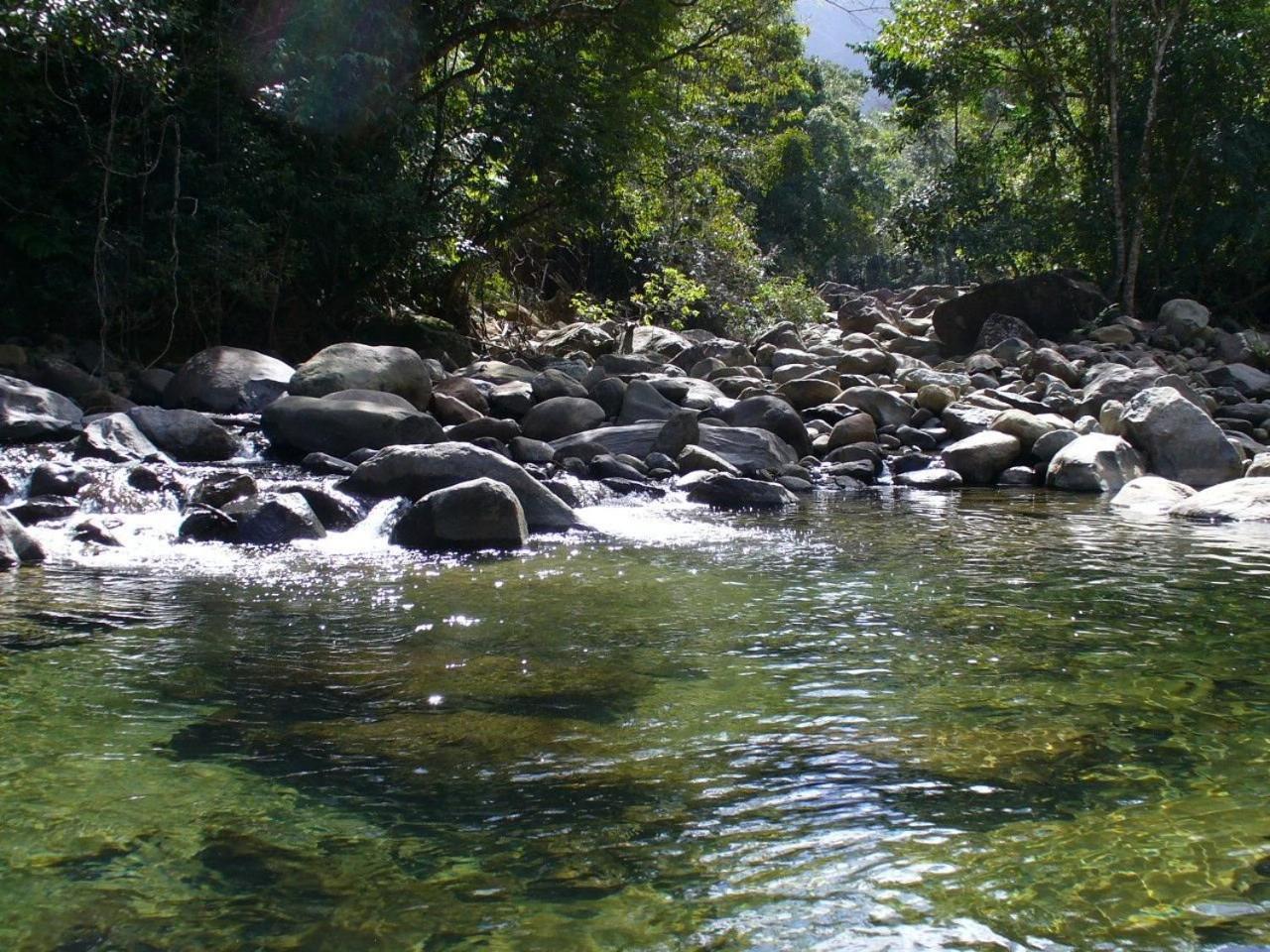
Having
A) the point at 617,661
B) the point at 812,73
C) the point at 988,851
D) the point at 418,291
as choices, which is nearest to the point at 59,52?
the point at 418,291

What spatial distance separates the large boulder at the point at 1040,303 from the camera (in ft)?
60.1

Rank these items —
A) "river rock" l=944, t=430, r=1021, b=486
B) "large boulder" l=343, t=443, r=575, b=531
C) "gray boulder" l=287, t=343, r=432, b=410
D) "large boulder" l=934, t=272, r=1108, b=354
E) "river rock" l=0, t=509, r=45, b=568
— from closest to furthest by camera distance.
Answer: "river rock" l=0, t=509, r=45, b=568
"large boulder" l=343, t=443, r=575, b=531
"gray boulder" l=287, t=343, r=432, b=410
"river rock" l=944, t=430, r=1021, b=486
"large boulder" l=934, t=272, r=1108, b=354

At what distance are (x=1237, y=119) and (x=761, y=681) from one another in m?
17.7

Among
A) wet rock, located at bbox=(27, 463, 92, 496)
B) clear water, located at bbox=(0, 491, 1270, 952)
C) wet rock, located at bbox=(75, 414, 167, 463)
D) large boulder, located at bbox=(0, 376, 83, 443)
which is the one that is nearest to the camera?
clear water, located at bbox=(0, 491, 1270, 952)

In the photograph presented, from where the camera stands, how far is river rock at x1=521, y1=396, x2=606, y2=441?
34.9ft

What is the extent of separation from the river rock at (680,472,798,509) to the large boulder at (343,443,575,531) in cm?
163

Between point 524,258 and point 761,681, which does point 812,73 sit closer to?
point 524,258

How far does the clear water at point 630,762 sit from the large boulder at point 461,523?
959 mm

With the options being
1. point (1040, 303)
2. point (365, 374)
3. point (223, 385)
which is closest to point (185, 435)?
point (223, 385)

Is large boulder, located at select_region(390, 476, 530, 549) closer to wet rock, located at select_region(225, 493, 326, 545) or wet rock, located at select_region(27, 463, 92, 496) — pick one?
wet rock, located at select_region(225, 493, 326, 545)

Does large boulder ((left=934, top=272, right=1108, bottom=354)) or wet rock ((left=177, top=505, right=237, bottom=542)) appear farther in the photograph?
large boulder ((left=934, top=272, right=1108, bottom=354))

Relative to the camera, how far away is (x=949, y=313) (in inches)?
752

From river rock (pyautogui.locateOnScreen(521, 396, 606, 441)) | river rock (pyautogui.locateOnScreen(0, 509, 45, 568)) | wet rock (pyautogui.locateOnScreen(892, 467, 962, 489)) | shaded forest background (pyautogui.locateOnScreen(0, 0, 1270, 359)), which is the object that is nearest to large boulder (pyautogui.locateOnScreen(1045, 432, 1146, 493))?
wet rock (pyautogui.locateOnScreen(892, 467, 962, 489))

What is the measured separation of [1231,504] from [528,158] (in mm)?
8875
